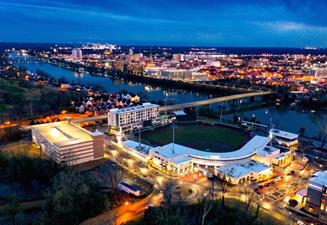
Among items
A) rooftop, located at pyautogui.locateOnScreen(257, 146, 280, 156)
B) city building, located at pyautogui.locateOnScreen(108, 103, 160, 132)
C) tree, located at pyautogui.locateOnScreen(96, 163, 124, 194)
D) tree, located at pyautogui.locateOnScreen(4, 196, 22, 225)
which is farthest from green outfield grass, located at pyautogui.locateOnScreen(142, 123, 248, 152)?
tree, located at pyautogui.locateOnScreen(4, 196, 22, 225)

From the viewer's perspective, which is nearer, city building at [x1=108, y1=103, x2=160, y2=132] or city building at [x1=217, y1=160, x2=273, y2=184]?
city building at [x1=217, y1=160, x2=273, y2=184]

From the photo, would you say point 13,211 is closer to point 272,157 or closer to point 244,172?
point 244,172

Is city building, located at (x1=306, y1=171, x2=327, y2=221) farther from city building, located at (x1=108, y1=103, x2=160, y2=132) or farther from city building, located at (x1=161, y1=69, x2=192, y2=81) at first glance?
city building, located at (x1=161, y1=69, x2=192, y2=81)

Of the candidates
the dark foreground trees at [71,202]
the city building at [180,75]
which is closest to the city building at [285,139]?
the dark foreground trees at [71,202]

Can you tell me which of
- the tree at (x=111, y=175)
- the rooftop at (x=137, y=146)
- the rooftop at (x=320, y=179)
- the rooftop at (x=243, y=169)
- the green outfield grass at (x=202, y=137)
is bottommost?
the tree at (x=111, y=175)

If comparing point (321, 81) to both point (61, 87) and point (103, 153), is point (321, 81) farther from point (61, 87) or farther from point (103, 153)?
point (103, 153)

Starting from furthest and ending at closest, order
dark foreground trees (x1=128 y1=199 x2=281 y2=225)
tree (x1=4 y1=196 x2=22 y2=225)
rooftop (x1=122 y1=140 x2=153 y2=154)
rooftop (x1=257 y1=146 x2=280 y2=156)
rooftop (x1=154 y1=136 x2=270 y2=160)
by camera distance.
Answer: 1. rooftop (x1=122 y1=140 x2=153 y2=154)
2. rooftop (x1=257 y1=146 x2=280 y2=156)
3. rooftop (x1=154 y1=136 x2=270 y2=160)
4. tree (x1=4 y1=196 x2=22 y2=225)
5. dark foreground trees (x1=128 y1=199 x2=281 y2=225)

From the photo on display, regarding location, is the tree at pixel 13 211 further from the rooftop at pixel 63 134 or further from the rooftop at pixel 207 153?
the rooftop at pixel 207 153

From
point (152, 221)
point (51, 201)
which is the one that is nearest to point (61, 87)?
point (51, 201)

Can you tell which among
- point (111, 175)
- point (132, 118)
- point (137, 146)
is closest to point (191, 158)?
point (137, 146)
